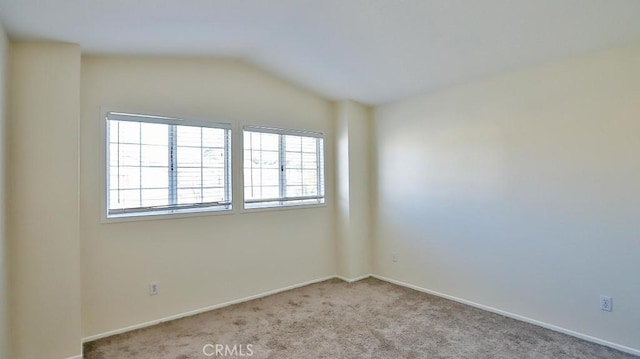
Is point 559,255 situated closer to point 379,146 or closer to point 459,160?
point 459,160

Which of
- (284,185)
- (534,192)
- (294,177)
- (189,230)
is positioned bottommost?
(189,230)

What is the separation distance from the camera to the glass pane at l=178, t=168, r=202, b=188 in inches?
128

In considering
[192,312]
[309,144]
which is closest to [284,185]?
[309,144]

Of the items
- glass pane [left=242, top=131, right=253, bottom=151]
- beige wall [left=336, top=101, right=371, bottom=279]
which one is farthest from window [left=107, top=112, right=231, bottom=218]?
beige wall [left=336, top=101, right=371, bottom=279]

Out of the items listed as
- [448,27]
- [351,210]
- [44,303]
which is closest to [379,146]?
[351,210]

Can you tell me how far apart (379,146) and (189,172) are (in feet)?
7.92

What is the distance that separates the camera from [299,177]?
4.23 metres

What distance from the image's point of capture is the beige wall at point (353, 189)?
14.2ft

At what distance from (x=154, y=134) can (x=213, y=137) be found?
1.87 feet

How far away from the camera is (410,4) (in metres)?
2.32

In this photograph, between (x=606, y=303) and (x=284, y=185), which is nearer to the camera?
(x=606, y=303)

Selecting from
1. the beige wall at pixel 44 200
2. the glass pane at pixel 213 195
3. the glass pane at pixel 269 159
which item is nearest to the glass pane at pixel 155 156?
the glass pane at pixel 213 195

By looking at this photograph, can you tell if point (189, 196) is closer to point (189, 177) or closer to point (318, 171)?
point (189, 177)

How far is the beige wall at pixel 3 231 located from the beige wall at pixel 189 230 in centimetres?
55
